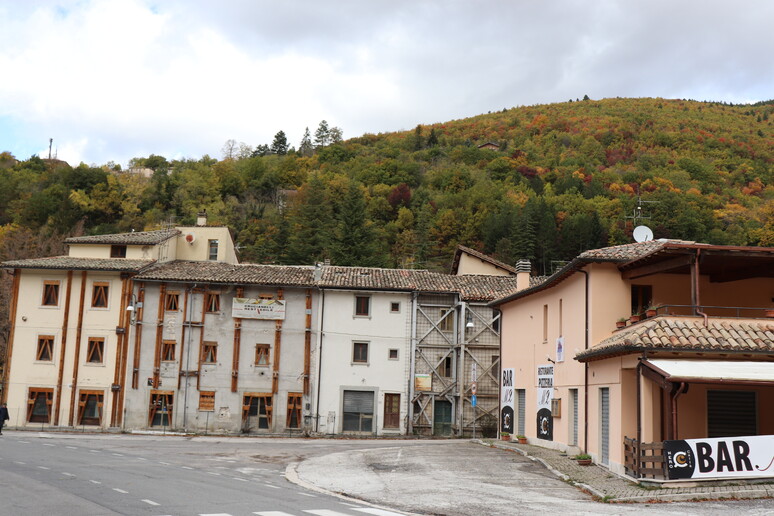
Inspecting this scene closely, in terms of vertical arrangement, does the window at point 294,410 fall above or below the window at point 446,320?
below

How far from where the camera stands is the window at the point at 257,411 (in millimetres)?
40906

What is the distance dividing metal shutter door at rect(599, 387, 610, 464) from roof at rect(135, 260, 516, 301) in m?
18.5

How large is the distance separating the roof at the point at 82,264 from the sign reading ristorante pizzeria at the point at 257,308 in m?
5.52

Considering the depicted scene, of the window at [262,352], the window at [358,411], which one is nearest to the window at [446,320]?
the window at [358,411]

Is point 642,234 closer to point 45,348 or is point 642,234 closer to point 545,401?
point 545,401

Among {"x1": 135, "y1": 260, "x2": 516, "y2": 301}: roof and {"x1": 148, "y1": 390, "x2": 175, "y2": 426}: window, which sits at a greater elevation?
{"x1": 135, "y1": 260, "x2": 516, "y2": 301}: roof

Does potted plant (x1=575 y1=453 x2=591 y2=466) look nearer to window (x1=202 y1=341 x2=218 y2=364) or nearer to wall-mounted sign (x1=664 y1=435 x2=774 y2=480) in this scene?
wall-mounted sign (x1=664 y1=435 x2=774 y2=480)

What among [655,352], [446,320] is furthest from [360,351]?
[655,352]

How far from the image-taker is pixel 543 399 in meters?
30.1

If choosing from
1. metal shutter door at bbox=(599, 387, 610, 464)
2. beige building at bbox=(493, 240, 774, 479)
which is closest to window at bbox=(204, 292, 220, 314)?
beige building at bbox=(493, 240, 774, 479)

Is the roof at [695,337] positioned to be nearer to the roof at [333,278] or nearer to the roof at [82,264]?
the roof at [333,278]

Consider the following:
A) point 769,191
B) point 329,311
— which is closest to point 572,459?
point 329,311

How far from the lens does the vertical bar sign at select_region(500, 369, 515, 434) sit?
34.2 metres

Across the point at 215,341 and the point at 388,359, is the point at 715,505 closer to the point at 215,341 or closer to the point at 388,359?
the point at 388,359
